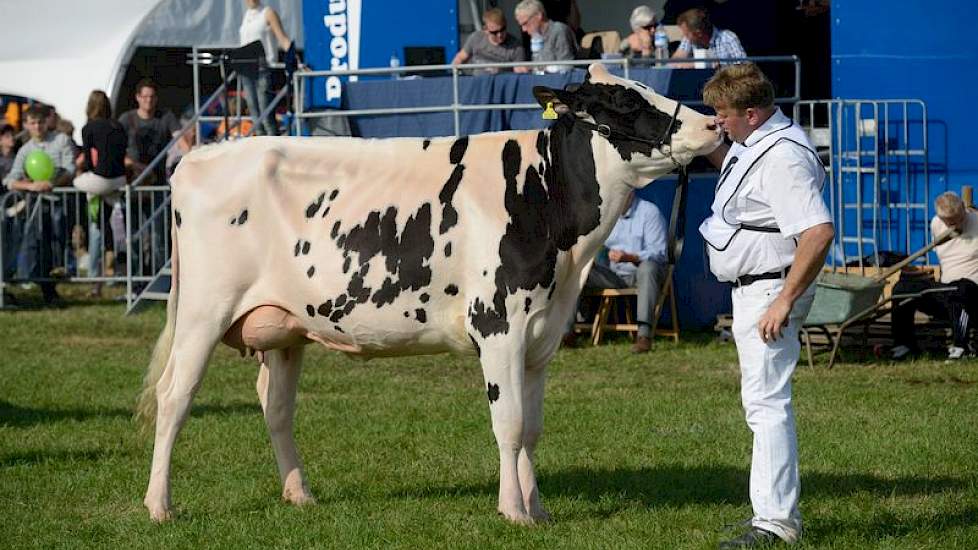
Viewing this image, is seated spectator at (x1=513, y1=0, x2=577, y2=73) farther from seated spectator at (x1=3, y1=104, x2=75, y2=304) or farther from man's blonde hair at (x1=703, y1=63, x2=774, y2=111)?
man's blonde hair at (x1=703, y1=63, x2=774, y2=111)

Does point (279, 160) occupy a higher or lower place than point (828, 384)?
higher

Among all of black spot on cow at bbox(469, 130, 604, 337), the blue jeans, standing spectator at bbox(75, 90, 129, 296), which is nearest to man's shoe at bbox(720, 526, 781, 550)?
black spot on cow at bbox(469, 130, 604, 337)

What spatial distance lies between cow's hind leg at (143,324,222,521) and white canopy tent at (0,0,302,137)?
15.9 metres

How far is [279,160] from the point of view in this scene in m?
8.00

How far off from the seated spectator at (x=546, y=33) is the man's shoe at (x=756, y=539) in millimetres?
10275

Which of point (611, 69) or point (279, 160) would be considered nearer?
point (279, 160)

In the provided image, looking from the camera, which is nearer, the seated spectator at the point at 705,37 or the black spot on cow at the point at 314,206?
the black spot on cow at the point at 314,206

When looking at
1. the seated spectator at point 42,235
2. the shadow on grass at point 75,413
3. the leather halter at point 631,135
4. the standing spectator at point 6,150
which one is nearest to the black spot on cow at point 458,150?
the leather halter at point 631,135

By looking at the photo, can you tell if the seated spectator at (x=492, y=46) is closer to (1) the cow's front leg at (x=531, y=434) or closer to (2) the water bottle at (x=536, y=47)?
(2) the water bottle at (x=536, y=47)

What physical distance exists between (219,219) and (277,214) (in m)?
0.31

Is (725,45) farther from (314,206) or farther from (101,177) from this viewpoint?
(314,206)

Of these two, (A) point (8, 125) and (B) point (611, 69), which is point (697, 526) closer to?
(B) point (611, 69)

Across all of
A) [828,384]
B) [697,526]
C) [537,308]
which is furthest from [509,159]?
[828,384]

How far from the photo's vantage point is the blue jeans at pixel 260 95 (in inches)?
722
